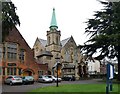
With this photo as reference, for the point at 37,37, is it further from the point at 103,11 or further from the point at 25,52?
the point at 103,11

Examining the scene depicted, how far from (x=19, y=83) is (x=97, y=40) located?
1701cm

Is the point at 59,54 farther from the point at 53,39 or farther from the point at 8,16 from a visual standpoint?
the point at 8,16

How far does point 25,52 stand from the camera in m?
60.0

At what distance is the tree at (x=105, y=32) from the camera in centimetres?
3578

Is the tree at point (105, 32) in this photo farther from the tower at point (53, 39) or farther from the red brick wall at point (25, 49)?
the tower at point (53, 39)

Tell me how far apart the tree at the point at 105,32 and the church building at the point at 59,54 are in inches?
1329

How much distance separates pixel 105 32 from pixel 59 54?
41.8 metres

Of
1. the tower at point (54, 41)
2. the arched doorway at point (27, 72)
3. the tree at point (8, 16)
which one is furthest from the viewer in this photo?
the tower at point (54, 41)

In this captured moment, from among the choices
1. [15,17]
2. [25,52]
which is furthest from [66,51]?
[15,17]

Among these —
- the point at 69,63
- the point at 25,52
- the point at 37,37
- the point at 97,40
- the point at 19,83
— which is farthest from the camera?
the point at 37,37

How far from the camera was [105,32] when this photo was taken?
38.7 meters

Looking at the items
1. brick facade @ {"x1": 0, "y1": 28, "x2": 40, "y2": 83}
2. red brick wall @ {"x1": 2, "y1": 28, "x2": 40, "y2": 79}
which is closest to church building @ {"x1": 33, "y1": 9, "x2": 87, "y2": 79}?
brick facade @ {"x1": 0, "y1": 28, "x2": 40, "y2": 83}

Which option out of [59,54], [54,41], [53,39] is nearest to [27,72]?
[59,54]

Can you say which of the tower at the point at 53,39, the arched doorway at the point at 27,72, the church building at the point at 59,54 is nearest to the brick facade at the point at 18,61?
the arched doorway at the point at 27,72
